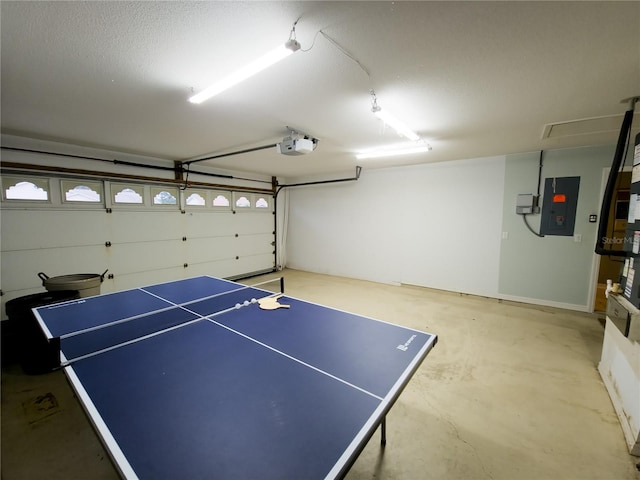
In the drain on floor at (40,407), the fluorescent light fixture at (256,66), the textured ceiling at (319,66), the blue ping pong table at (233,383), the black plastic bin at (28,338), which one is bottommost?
the drain on floor at (40,407)

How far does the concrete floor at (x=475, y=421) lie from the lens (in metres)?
1.60

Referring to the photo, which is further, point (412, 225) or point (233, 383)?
point (412, 225)

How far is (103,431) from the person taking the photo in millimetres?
889

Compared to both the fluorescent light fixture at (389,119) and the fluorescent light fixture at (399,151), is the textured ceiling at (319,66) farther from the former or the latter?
the fluorescent light fixture at (399,151)

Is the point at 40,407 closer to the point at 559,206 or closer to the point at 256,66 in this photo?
the point at 256,66

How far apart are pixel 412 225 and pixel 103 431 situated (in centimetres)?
519

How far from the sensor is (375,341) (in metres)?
1.56

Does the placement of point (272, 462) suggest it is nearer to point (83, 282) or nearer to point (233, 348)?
point (233, 348)

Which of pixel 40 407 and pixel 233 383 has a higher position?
pixel 233 383

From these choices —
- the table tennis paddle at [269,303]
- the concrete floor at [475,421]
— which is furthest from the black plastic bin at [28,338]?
the table tennis paddle at [269,303]

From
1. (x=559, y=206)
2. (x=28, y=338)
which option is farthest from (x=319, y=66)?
(x=559, y=206)

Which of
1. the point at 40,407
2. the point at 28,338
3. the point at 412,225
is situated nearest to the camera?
the point at 40,407

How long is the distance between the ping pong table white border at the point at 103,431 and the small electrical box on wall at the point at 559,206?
5.30m

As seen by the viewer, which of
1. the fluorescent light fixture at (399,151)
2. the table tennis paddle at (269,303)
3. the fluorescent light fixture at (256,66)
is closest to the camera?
the fluorescent light fixture at (256,66)
